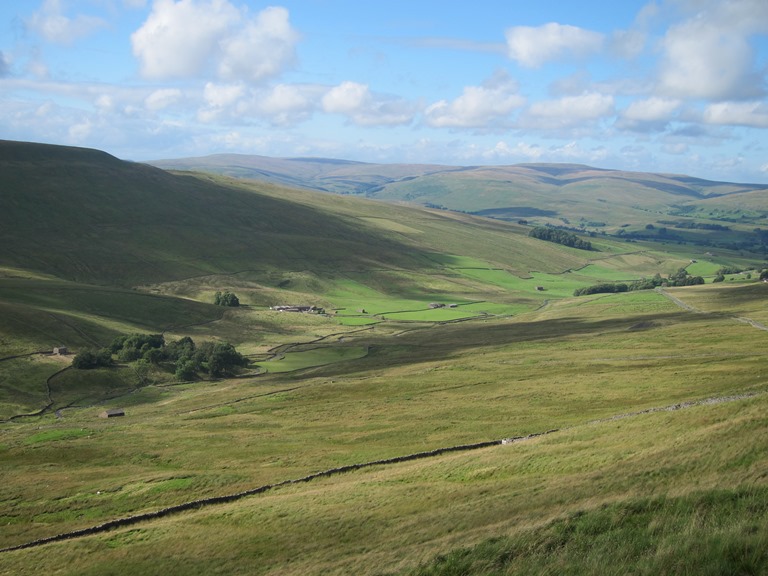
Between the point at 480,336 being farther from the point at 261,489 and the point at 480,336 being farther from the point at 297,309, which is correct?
the point at 261,489

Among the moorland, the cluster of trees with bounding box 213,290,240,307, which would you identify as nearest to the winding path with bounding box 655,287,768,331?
the moorland

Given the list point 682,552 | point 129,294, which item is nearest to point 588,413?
point 682,552

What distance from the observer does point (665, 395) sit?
6538 cm

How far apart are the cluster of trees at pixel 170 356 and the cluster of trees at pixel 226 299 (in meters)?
54.8

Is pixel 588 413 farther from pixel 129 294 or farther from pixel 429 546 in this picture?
pixel 129 294

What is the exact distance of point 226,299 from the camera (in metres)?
186

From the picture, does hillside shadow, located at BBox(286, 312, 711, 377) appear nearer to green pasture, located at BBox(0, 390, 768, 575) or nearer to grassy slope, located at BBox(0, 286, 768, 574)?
grassy slope, located at BBox(0, 286, 768, 574)

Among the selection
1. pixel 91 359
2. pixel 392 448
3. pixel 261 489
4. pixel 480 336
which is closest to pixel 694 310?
pixel 480 336

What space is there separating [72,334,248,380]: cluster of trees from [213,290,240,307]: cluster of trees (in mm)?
54795

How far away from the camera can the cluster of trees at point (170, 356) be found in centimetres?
11675

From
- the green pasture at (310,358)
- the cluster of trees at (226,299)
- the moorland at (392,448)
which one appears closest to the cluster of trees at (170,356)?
the moorland at (392,448)

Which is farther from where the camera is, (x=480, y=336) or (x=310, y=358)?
(x=480, y=336)

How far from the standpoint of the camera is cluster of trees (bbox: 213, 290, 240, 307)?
185625 millimetres

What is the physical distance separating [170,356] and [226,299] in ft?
202
